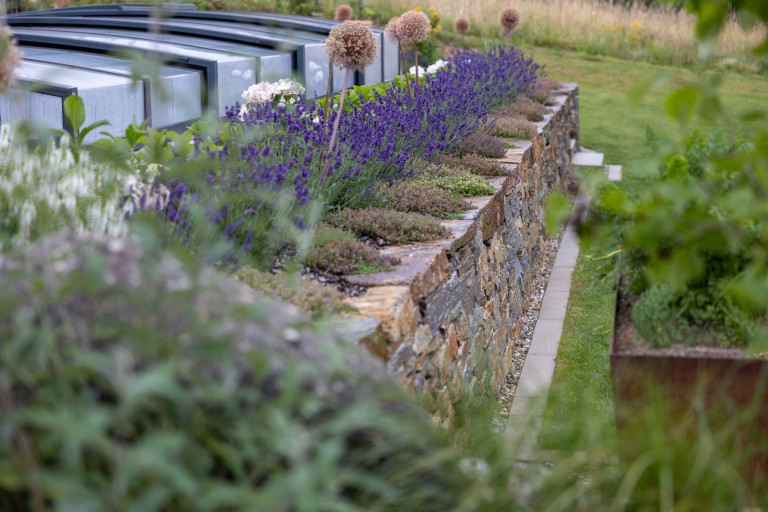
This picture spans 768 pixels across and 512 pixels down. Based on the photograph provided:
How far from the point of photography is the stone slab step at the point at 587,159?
9562 mm

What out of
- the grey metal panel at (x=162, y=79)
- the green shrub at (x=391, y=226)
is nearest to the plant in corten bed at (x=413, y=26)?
the grey metal panel at (x=162, y=79)

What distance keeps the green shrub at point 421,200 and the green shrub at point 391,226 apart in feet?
0.98

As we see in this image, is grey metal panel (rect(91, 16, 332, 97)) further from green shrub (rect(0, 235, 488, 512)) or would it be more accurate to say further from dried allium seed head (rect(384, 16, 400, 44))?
green shrub (rect(0, 235, 488, 512))

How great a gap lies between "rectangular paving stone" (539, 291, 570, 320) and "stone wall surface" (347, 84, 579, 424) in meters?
0.14

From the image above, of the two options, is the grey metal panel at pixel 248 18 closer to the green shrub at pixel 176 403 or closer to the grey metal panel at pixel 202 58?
the grey metal panel at pixel 202 58

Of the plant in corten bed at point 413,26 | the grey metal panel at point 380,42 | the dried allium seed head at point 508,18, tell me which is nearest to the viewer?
the plant in corten bed at point 413,26

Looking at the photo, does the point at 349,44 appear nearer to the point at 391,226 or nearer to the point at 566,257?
the point at 391,226

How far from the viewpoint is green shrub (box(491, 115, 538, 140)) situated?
20.1ft

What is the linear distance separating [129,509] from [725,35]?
1986cm

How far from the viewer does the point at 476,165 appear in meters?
4.85

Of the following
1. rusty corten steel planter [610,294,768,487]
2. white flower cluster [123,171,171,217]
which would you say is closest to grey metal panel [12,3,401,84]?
white flower cluster [123,171,171,217]

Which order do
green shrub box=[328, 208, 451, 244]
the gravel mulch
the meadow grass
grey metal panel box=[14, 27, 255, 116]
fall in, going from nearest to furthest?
green shrub box=[328, 208, 451, 244]
the gravel mulch
grey metal panel box=[14, 27, 255, 116]
the meadow grass

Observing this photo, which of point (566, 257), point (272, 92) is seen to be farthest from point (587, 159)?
point (272, 92)

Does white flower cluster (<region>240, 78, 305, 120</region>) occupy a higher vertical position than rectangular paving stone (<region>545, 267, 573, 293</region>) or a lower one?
higher
